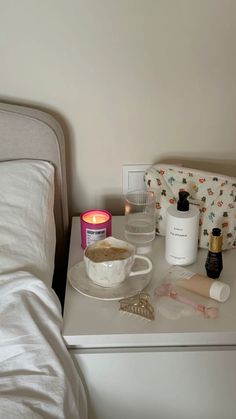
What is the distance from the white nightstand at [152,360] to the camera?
34.2 inches

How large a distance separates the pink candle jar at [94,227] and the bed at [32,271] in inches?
3.0

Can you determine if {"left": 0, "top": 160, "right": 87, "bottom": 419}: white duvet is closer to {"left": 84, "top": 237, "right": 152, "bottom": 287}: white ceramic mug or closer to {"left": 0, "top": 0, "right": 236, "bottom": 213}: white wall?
{"left": 84, "top": 237, "right": 152, "bottom": 287}: white ceramic mug

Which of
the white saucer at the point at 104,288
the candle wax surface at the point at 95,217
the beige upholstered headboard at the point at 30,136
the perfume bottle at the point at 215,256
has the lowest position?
the white saucer at the point at 104,288

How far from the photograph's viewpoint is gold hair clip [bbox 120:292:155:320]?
0.90 meters

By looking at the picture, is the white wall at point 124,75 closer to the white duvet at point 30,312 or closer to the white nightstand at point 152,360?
the white duvet at point 30,312

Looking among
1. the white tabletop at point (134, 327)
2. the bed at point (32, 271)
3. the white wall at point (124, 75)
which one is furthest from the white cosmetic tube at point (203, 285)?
the white wall at point (124, 75)

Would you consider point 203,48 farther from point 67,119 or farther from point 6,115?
point 6,115

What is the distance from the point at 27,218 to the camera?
3.22 ft

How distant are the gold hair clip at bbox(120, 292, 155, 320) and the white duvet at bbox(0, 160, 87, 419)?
0.43 feet

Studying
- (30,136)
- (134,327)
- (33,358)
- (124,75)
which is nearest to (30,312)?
(33,358)

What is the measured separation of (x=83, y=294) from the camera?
0.95 metres

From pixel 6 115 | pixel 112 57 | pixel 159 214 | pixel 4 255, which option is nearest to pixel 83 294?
pixel 4 255

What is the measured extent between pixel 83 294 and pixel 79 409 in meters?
0.21

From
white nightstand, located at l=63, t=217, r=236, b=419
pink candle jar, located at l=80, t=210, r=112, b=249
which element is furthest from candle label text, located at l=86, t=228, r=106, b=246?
white nightstand, located at l=63, t=217, r=236, b=419
